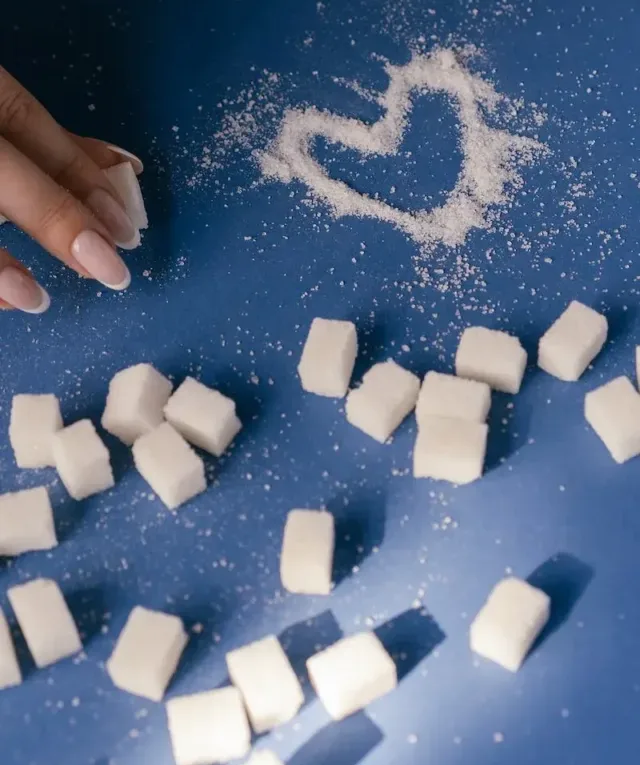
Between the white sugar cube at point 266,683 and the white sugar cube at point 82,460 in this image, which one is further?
the white sugar cube at point 82,460

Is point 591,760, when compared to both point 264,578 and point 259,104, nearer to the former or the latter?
point 264,578

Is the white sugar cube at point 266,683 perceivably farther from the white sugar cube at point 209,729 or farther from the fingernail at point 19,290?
the fingernail at point 19,290

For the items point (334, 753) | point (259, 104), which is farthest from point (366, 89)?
point (334, 753)

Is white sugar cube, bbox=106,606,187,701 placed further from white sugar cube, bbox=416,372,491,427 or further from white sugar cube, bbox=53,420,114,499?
white sugar cube, bbox=416,372,491,427

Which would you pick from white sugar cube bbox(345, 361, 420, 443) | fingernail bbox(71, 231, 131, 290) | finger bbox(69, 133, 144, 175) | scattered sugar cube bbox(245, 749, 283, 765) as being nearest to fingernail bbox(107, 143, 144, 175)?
finger bbox(69, 133, 144, 175)

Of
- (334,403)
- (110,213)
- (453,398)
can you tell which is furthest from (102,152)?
(453,398)

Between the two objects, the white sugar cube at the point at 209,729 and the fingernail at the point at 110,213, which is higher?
the fingernail at the point at 110,213

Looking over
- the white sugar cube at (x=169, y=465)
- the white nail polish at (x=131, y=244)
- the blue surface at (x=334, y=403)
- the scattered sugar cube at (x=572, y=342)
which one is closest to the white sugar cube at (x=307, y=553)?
the blue surface at (x=334, y=403)
